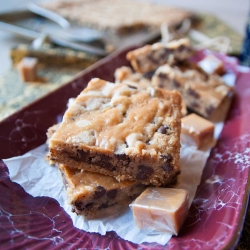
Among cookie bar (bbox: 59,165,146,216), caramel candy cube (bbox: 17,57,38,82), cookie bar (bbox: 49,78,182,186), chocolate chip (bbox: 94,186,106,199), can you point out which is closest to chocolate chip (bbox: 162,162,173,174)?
cookie bar (bbox: 49,78,182,186)

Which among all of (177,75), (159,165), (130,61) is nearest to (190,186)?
(159,165)

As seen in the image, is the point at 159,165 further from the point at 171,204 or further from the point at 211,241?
the point at 211,241

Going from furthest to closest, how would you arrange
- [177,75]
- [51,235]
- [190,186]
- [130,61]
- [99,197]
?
[130,61]
[177,75]
[190,186]
[99,197]
[51,235]

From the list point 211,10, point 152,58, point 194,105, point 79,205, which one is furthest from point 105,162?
point 211,10

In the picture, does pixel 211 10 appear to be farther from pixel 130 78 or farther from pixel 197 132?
pixel 197 132

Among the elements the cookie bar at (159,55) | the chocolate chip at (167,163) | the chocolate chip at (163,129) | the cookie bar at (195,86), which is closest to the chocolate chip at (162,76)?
the cookie bar at (195,86)

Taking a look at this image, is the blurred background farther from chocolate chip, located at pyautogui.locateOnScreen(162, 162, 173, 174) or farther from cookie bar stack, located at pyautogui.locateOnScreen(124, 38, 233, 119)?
chocolate chip, located at pyautogui.locateOnScreen(162, 162, 173, 174)

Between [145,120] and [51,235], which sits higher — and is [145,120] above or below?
above
